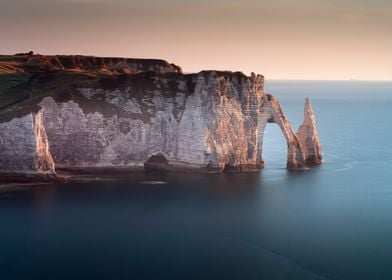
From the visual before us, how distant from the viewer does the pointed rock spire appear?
286ft

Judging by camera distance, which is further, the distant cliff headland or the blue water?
the distant cliff headland

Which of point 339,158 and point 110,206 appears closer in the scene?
point 110,206

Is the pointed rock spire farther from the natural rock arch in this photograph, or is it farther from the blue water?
the blue water

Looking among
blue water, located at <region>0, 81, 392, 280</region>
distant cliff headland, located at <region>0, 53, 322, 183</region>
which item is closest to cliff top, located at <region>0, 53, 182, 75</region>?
distant cliff headland, located at <region>0, 53, 322, 183</region>

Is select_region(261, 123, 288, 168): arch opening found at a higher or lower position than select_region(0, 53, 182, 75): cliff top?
lower

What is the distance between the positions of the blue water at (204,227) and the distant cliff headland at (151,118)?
3.25 m

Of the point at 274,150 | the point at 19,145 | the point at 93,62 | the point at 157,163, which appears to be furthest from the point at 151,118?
the point at 274,150

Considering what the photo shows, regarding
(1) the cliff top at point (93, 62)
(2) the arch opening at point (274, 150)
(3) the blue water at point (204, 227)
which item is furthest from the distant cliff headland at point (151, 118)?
(1) the cliff top at point (93, 62)

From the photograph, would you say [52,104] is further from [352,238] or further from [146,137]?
[352,238]

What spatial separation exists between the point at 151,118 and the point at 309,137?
20.8 m

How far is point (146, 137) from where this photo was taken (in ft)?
268

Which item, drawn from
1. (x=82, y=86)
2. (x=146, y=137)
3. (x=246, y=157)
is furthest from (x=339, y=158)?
(x=82, y=86)

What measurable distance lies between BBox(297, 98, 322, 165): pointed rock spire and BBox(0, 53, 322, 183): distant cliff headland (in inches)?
82.7

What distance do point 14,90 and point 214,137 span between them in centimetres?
2496
